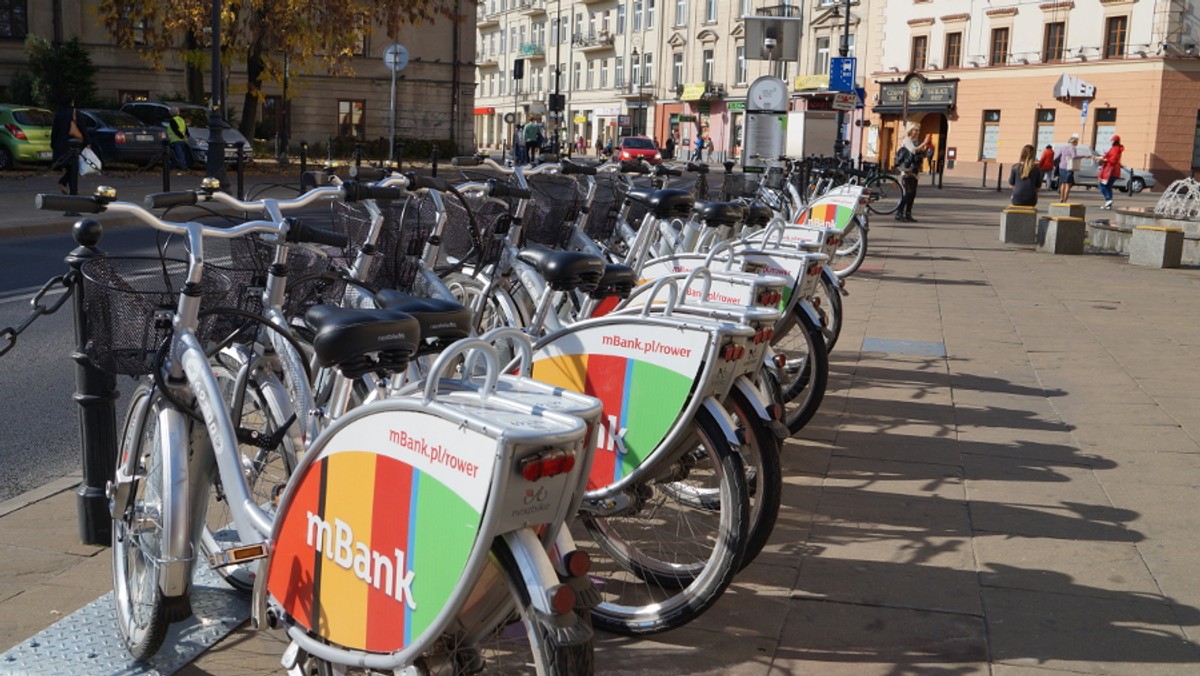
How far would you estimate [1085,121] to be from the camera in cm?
4875

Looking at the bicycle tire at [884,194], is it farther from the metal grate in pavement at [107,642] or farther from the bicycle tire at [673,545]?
the metal grate in pavement at [107,642]

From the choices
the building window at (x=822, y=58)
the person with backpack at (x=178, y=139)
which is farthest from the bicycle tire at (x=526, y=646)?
the building window at (x=822, y=58)

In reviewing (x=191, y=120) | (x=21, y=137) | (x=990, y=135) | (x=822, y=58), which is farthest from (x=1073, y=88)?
(x=21, y=137)

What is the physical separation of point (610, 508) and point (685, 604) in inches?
16.2

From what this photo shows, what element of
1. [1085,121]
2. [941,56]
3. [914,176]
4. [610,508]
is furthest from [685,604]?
[941,56]

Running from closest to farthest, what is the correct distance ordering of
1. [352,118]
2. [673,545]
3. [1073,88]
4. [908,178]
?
[673,545], [908,178], [1073,88], [352,118]

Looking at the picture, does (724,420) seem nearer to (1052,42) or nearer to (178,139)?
(178,139)

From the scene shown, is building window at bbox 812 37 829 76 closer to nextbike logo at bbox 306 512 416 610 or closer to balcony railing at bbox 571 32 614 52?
balcony railing at bbox 571 32 614 52

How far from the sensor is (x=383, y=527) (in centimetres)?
244

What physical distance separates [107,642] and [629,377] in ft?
5.70

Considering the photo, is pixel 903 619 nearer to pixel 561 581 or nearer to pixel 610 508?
pixel 610 508

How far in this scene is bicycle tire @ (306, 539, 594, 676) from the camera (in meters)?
2.26

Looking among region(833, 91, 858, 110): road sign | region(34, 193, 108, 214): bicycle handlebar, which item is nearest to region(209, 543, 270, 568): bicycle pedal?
region(34, 193, 108, 214): bicycle handlebar

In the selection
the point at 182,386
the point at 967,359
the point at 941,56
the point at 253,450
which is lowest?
the point at 967,359
